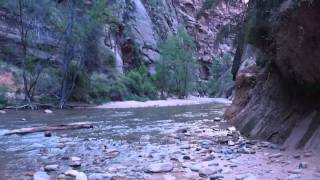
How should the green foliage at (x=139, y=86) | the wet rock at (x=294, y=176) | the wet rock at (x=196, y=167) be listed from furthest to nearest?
1. the green foliage at (x=139, y=86)
2. the wet rock at (x=196, y=167)
3. the wet rock at (x=294, y=176)

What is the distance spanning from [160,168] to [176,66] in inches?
1940

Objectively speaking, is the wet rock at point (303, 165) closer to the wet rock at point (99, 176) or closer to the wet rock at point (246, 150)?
the wet rock at point (246, 150)

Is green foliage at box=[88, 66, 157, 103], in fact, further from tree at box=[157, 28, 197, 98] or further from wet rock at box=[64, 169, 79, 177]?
wet rock at box=[64, 169, 79, 177]

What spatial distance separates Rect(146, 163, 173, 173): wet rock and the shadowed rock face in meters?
2.46

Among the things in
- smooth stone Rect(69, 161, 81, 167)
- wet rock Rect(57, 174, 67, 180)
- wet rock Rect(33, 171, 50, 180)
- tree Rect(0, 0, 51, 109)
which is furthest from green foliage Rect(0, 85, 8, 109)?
wet rock Rect(57, 174, 67, 180)

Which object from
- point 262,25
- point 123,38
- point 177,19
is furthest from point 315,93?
point 177,19

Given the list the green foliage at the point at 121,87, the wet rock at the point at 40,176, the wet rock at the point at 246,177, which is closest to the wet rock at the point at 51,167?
the wet rock at the point at 40,176

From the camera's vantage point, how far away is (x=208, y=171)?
6539 millimetres

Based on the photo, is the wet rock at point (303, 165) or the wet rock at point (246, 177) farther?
the wet rock at point (303, 165)

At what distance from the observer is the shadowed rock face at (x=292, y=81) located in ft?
24.4

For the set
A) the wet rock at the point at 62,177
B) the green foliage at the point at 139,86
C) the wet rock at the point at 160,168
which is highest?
the green foliage at the point at 139,86

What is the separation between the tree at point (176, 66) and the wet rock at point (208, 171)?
46.1 meters

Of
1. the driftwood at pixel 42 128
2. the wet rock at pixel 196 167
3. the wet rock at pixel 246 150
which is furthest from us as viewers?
the driftwood at pixel 42 128

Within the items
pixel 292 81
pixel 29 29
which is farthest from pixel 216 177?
pixel 29 29
